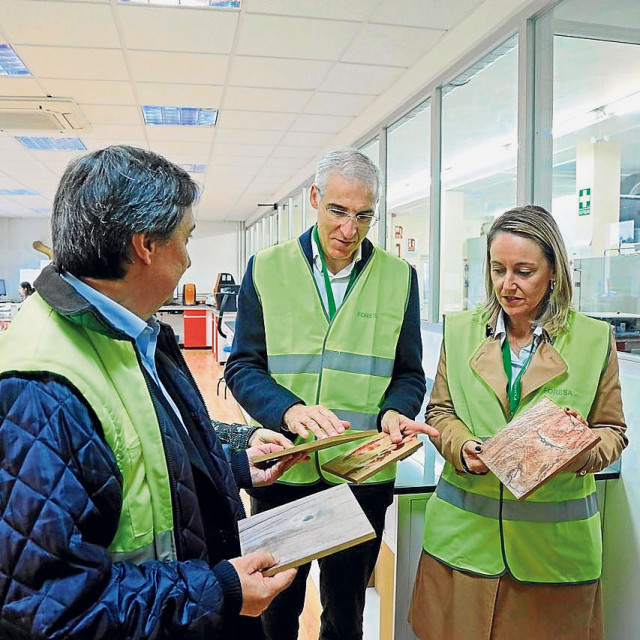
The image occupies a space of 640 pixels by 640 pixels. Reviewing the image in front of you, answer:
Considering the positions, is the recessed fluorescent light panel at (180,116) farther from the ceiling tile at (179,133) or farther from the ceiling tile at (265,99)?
the ceiling tile at (265,99)

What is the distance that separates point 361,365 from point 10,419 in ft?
3.41

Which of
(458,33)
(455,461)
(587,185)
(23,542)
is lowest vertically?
(455,461)

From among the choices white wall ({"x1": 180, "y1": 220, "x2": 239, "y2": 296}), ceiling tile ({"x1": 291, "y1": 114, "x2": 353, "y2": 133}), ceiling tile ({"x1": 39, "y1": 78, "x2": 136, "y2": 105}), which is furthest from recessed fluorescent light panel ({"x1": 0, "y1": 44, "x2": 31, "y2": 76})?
white wall ({"x1": 180, "y1": 220, "x2": 239, "y2": 296})

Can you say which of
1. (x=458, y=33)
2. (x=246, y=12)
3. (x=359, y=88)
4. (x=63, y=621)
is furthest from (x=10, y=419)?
(x=359, y=88)

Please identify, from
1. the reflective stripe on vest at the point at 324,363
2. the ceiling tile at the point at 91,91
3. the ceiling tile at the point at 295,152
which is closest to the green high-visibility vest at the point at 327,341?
the reflective stripe on vest at the point at 324,363

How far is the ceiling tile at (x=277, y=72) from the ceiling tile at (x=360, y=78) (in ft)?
0.28

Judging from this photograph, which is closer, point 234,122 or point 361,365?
point 361,365

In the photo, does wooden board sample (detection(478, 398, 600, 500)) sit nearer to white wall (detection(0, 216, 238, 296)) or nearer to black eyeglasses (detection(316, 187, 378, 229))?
black eyeglasses (detection(316, 187, 378, 229))

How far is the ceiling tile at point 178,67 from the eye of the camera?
13.1 ft

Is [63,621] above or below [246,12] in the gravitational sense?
below

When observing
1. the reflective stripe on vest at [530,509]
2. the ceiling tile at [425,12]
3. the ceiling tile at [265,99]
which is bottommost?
the reflective stripe on vest at [530,509]

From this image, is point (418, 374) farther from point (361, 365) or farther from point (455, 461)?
point (455, 461)

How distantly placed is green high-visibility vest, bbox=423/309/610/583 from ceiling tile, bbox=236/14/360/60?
2598 millimetres

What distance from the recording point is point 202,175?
859cm
